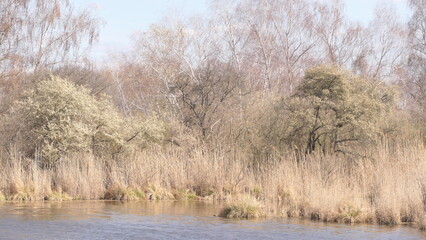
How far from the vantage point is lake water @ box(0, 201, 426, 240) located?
1461 cm

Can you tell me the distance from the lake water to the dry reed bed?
0.90 meters

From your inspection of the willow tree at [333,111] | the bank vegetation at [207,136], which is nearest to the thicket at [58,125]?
the bank vegetation at [207,136]

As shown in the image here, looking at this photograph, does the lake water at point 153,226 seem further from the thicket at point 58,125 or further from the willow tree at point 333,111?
the willow tree at point 333,111

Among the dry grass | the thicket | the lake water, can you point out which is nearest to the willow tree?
the thicket

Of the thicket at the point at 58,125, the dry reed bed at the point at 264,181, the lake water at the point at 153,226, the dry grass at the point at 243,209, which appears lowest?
the lake water at the point at 153,226

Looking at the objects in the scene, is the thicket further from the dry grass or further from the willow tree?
the dry grass

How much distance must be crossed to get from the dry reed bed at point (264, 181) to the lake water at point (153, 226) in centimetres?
90

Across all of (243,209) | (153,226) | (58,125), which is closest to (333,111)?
(243,209)

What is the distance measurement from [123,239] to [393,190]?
701cm

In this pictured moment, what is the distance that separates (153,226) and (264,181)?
6416 mm

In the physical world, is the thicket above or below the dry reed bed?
above

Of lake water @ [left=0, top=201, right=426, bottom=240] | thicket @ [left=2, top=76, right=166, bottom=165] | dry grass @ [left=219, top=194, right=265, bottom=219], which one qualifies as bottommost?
lake water @ [left=0, top=201, right=426, bottom=240]

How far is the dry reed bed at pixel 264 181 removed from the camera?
1716 centimetres

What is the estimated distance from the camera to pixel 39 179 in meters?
22.2
